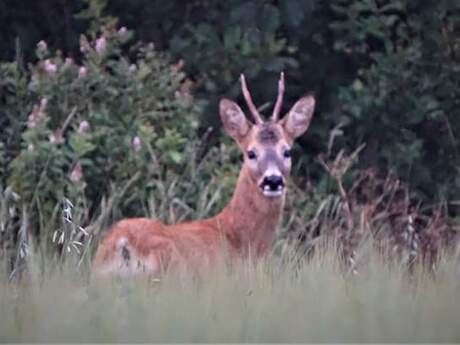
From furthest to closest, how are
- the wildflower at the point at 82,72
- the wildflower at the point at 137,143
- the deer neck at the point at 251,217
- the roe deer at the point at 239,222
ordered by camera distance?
1. the wildflower at the point at 82,72
2. the wildflower at the point at 137,143
3. the deer neck at the point at 251,217
4. the roe deer at the point at 239,222

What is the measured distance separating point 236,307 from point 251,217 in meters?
3.10

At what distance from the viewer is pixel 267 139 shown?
9.73 meters

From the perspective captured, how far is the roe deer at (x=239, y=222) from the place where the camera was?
8375mm

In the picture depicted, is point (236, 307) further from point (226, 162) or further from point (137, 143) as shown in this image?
point (226, 162)

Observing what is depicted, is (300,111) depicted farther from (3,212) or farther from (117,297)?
(117,297)

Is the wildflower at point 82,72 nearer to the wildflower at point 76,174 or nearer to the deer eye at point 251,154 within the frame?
the wildflower at point 76,174

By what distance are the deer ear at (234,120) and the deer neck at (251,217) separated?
40cm

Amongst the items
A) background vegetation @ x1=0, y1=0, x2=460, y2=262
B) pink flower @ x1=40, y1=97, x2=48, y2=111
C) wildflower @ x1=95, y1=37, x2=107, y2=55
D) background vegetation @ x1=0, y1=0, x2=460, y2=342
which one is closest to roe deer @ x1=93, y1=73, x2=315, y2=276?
background vegetation @ x1=0, y1=0, x2=460, y2=342

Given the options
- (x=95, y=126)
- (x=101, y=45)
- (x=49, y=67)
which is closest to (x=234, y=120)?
(x=95, y=126)

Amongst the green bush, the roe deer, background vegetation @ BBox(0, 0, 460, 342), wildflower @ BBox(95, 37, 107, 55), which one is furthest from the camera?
wildflower @ BBox(95, 37, 107, 55)

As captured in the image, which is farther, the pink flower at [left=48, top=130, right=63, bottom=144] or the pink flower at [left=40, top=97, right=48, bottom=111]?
the pink flower at [left=40, top=97, right=48, bottom=111]

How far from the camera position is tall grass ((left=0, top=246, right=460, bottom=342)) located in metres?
6.15

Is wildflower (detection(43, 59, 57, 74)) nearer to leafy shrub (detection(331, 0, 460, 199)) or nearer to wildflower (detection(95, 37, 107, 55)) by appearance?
wildflower (detection(95, 37, 107, 55))

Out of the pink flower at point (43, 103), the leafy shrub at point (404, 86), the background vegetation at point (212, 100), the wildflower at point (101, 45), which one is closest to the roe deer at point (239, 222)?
the background vegetation at point (212, 100)
